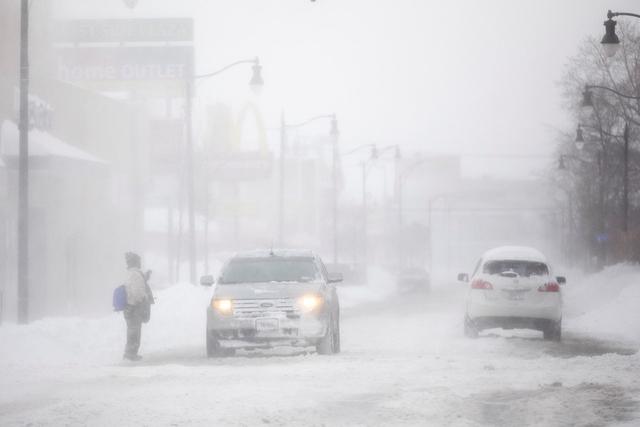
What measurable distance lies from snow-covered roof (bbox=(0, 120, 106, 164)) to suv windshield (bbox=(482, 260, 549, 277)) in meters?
15.6

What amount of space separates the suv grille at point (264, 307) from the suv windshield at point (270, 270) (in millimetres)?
A: 1074

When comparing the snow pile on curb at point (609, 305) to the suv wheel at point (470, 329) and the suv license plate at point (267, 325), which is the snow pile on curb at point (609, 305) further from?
the suv license plate at point (267, 325)

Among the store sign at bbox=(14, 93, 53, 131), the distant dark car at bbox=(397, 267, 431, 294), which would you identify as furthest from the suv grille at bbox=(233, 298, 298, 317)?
the distant dark car at bbox=(397, 267, 431, 294)

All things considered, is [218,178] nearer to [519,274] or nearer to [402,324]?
[402,324]

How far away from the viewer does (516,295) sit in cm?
2236

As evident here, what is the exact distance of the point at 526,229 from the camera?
155000 mm

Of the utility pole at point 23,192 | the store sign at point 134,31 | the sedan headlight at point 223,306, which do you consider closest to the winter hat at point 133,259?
the sedan headlight at point 223,306

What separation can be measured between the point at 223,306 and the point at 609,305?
19.7m

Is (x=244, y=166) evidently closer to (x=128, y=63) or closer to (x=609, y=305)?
(x=128, y=63)

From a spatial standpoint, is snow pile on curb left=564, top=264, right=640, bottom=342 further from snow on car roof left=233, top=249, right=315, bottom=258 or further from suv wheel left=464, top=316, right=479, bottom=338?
snow on car roof left=233, top=249, right=315, bottom=258

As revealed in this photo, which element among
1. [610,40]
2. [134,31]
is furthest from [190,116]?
[134,31]

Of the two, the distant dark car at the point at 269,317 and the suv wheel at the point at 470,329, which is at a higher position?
the distant dark car at the point at 269,317

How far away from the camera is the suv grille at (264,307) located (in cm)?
1702

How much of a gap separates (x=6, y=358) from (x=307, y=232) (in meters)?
106
